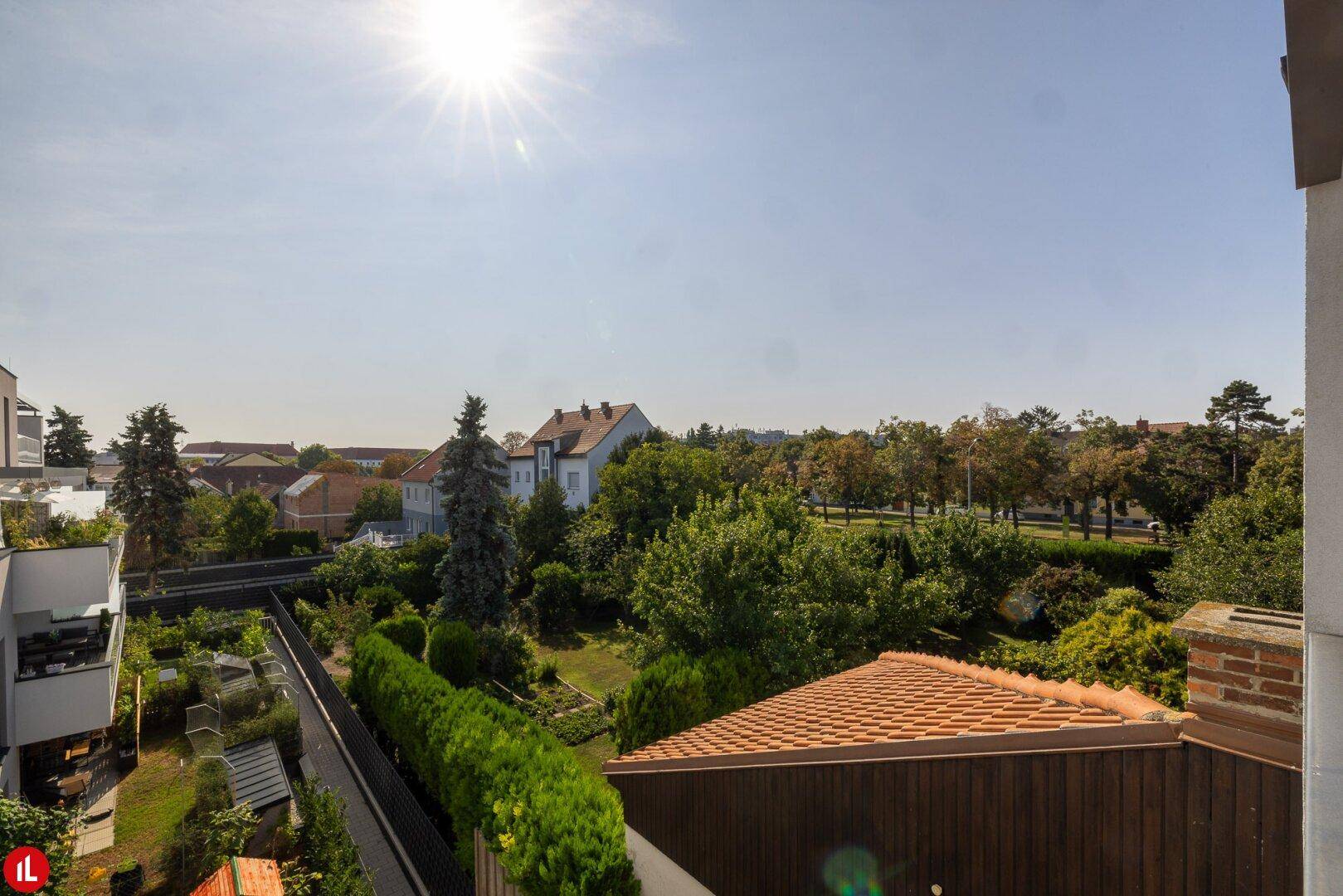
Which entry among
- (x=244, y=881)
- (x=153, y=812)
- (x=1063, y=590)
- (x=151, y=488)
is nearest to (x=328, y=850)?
(x=244, y=881)

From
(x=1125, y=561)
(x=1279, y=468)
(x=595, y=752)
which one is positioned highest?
(x=1279, y=468)

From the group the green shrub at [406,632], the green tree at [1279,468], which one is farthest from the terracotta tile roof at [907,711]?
the green tree at [1279,468]

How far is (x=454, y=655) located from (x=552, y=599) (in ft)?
25.9

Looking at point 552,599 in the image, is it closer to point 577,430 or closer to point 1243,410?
point 577,430

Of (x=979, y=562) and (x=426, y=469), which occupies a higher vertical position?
(x=426, y=469)

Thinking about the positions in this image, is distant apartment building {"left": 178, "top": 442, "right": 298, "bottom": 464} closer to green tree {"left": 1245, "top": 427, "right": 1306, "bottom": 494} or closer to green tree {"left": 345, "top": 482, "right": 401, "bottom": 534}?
green tree {"left": 345, "top": 482, "right": 401, "bottom": 534}

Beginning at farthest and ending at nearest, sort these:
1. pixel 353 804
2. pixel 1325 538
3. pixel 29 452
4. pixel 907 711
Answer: pixel 29 452 < pixel 353 804 < pixel 907 711 < pixel 1325 538

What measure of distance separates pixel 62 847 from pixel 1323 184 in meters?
12.2

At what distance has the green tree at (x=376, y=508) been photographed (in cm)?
4469

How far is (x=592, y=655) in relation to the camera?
66.8 feet

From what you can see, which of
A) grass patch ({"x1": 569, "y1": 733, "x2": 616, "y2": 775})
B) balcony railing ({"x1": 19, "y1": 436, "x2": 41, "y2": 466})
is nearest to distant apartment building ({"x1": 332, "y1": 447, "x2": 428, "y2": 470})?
balcony railing ({"x1": 19, "y1": 436, "x2": 41, "y2": 466})

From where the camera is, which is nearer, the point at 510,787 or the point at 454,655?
the point at 510,787

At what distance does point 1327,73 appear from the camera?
5.93ft

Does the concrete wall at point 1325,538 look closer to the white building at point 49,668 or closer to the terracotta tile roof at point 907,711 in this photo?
the terracotta tile roof at point 907,711
